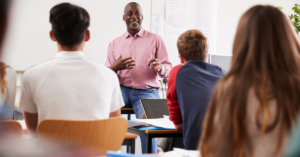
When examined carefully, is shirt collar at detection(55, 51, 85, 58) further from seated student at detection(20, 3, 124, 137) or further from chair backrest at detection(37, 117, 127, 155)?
chair backrest at detection(37, 117, 127, 155)

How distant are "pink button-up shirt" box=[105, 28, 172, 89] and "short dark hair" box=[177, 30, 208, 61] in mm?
1175

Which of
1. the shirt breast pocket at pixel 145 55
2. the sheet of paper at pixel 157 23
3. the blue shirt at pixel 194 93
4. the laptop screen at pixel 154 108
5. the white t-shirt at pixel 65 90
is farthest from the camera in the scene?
the sheet of paper at pixel 157 23

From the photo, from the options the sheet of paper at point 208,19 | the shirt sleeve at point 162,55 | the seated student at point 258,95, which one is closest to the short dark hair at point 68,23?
the seated student at point 258,95

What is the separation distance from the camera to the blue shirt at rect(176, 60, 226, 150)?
58.8 inches

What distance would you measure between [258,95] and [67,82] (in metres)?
0.80

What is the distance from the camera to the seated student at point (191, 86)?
1499 mm

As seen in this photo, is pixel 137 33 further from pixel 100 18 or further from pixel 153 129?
pixel 153 129

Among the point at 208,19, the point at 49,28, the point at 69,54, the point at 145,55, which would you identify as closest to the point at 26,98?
the point at 69,54

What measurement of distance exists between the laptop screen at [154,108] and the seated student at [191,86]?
34 centimetres

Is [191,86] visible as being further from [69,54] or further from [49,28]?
[49,28]

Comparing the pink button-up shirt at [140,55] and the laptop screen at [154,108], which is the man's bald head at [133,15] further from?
the laptop screen at [154,108]

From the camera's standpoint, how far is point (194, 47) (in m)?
1.67

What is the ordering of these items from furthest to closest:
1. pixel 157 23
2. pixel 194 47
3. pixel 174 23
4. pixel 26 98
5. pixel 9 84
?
pixel 174 23, pixel 157 23, pixel 194 47, pixel 26 98, pixel 9 84

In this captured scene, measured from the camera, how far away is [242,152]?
0.66 meters
